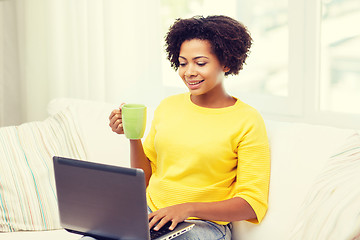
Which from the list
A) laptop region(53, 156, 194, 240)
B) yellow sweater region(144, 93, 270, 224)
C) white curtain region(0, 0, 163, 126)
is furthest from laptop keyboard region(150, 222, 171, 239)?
white curtain region(0, 0, 163, 126)

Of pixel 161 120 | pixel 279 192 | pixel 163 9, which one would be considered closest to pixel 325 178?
pixel 279 192

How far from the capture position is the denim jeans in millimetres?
1577

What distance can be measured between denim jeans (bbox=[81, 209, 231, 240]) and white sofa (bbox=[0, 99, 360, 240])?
0.08 metres

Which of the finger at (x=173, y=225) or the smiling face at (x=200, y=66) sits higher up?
the smiling face at (x=200, y=66)

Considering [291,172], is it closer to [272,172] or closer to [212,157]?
[272,172]

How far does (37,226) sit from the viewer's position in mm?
1972

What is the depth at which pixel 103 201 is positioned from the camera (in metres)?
1.47

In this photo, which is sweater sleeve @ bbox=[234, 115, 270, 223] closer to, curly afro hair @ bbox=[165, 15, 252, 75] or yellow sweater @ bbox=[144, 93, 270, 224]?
yellow sweater @ bbox=[144, 93, 270, 224]

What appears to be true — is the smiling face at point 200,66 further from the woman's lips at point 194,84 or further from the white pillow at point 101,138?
the white pillow at point 101,138

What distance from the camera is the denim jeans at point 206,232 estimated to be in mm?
1577

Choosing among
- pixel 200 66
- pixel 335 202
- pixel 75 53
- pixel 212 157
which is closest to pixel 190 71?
pixel 200 66

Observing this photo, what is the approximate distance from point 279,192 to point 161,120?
44cm

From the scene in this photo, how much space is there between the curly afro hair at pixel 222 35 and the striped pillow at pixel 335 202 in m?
0.41

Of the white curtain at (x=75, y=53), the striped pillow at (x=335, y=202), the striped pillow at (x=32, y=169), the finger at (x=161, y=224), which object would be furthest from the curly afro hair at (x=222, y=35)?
the white curtain at (x=75, y=53)
